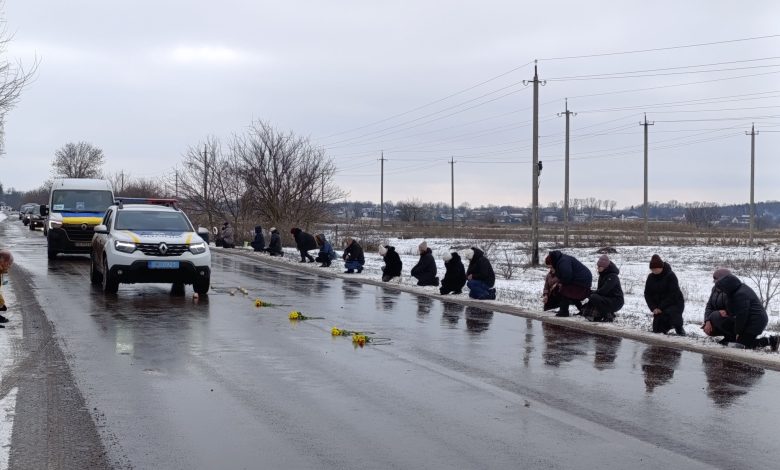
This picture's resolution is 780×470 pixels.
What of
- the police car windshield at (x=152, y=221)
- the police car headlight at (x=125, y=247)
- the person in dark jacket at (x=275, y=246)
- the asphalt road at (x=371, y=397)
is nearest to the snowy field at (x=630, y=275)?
the person in dark jacket at (x=275, y=246)

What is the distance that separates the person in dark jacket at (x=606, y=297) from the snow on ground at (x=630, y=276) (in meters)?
0.27

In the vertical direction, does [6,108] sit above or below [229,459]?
above

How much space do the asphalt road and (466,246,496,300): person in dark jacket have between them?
159 inches

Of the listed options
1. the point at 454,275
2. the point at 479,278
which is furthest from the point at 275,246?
the point at 479,278

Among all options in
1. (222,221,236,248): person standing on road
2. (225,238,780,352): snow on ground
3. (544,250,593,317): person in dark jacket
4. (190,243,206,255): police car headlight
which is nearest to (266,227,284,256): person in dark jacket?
(225,238,780,352): snow on ground

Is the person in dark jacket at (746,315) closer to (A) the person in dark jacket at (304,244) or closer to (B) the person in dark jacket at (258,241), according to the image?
(A) the person in dark jacket at (304,244)

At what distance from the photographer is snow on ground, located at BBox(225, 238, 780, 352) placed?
668 inches

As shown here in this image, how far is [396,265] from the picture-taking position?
23.2 m

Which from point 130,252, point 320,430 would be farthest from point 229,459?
point 130,252

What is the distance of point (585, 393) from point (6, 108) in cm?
1818

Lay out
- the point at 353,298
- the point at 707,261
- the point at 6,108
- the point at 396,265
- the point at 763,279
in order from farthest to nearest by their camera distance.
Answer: the point at 707,261, the point at 763,279, the point at 396,265, the point at 6,108, the point at 353,298

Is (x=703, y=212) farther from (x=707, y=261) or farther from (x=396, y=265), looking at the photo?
(x=396, y=265)

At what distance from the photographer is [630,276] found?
29.8 meters

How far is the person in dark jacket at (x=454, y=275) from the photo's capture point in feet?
63.7
